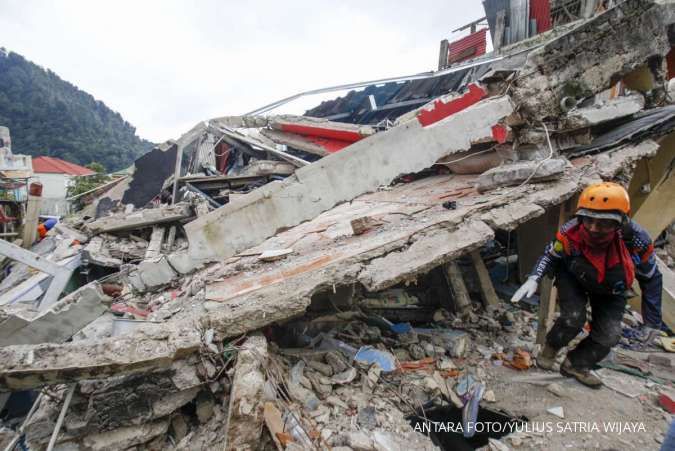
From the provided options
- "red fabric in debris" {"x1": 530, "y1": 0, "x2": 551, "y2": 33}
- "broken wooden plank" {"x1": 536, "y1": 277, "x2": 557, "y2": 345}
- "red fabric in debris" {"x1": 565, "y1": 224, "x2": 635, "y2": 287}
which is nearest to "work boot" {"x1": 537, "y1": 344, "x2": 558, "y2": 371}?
"broken wooden plank" {"x1": 536, "y1": 277, "x2": 557, "y2": 345}

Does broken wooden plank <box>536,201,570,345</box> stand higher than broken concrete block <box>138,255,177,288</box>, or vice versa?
broken concrete block <box>138,255,177,288</box>

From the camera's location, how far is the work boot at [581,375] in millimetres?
2686

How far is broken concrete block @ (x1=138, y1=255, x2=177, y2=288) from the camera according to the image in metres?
3.68

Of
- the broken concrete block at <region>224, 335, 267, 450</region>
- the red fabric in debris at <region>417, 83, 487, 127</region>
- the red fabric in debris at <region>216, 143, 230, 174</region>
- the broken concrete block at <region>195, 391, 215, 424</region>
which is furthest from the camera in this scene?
the red fabric in debris at <region>216, 143, 230, 174</region>

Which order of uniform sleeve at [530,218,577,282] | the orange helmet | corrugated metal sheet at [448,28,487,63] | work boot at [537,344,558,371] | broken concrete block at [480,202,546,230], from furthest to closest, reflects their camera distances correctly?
corrugated metal sheet at [448,28,487,63] → work boot at [537,344,558,371] → broken concrete block at [480,202,546,230] → uniform sleeve at [530,218,577,282] → the orange helmet

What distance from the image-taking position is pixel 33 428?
1.83 m

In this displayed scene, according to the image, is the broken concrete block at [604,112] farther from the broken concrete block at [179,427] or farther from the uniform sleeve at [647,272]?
the broken concrete block at [179,427]

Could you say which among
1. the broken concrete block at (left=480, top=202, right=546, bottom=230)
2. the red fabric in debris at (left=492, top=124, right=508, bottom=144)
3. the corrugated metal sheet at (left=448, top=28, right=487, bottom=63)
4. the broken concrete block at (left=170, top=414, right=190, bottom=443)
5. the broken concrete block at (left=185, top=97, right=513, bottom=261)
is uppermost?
the corrugated metal sheet at (left=448, top=28, right=487, bottom=63)

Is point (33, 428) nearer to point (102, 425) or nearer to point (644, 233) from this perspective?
point (102, 425)

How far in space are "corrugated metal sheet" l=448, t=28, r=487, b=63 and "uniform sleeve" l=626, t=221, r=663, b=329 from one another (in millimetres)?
12758

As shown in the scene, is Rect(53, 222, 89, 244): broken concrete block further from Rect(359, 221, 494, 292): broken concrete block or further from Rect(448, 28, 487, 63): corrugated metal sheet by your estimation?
Rect(448, 28, 487, 63): corrugated metal sheet

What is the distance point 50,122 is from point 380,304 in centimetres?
6161

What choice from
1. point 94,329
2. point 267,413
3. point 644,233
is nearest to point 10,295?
point 94,329

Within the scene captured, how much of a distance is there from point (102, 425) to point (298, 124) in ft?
27.6
